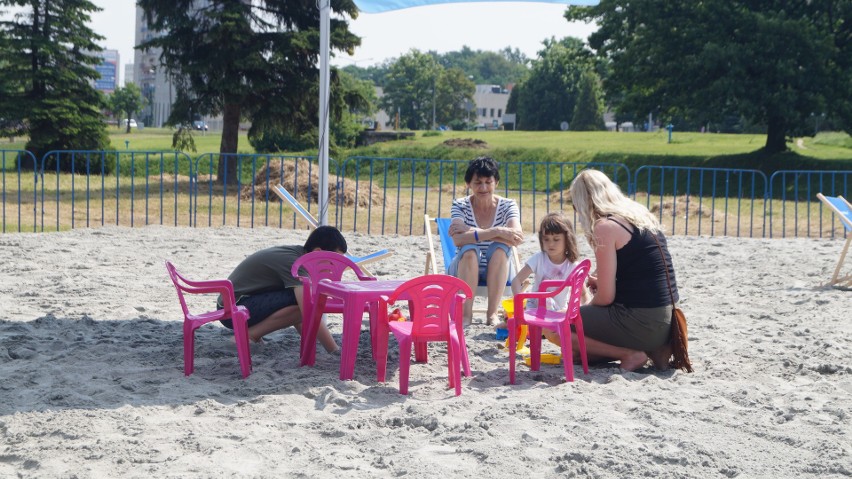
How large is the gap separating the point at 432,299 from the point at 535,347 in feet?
3.01

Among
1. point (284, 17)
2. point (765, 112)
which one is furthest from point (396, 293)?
point (765, 112)

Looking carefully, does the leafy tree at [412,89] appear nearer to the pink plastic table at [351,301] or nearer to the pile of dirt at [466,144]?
the pile of dirt at [466,144]

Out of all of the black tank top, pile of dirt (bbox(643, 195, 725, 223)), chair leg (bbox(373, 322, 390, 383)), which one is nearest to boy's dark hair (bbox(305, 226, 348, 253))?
chair leg (bbox(373, 322, 390, 383))

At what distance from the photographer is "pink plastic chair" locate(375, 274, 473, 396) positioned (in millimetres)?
5148

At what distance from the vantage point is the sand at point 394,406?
4.07 meters

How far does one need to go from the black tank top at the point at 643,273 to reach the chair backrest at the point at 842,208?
14.9 feet

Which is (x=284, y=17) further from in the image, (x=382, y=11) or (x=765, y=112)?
(x=382, y=11)

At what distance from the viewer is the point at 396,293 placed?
510 cm

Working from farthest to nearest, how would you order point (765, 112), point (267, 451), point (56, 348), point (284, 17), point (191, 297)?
point (765, 112) < point (284, 17) < point (191, 297) < point (56, 348) < point (267, 451)

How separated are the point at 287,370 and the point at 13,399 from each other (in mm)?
1490

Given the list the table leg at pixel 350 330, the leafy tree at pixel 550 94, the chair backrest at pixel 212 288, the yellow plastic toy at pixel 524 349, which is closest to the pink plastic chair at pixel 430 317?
the table leg at pixel 350 330

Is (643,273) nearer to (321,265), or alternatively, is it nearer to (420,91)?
(321,265)

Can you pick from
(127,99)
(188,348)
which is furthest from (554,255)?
(127,99)

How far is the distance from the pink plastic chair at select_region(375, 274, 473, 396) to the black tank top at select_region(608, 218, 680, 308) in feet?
3.49
